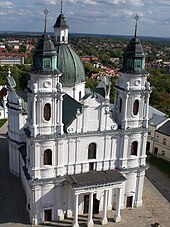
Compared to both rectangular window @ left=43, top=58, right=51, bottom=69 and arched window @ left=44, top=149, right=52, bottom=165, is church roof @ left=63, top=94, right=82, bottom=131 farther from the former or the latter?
rectangular window @ left=43, top=58, right=51, bottom=69

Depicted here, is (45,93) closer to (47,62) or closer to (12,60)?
(47,62)

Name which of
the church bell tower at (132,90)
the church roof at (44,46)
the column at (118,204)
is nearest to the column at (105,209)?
the column at (118,204)

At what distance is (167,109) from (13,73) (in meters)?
42.8

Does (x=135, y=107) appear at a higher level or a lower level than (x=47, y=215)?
higher

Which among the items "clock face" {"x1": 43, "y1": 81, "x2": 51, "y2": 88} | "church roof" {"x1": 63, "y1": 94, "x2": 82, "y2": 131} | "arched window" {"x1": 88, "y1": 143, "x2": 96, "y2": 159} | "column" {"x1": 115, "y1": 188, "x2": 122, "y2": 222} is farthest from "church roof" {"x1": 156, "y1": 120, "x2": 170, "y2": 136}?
"clock face" {"x1": 43, "y1": 81, "x2": 51, "y2": 88}

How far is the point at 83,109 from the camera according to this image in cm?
3106

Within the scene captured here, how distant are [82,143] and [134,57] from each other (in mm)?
9729

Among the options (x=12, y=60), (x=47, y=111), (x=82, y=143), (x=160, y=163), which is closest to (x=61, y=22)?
(x=47, y=111)

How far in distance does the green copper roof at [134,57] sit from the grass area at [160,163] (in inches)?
742

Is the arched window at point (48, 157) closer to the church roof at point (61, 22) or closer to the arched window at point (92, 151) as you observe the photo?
the arched window at point (92, 151)

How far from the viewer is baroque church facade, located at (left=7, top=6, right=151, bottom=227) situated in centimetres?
2972

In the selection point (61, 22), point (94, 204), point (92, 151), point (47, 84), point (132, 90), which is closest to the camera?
point (47, 84)

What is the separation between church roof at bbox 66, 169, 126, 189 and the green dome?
11.0 m

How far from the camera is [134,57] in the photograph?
31.0 m
